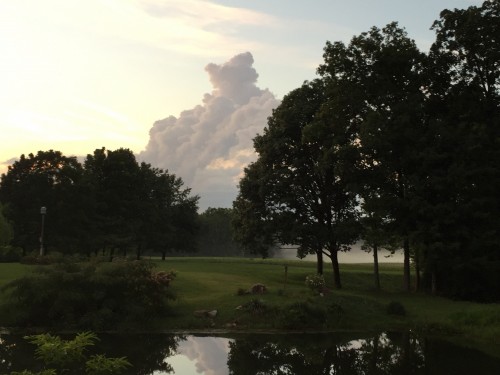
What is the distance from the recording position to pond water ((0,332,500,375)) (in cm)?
1898

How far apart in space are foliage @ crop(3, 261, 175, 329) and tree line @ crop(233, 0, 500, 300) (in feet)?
54.5

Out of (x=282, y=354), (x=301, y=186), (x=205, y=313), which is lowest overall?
(x=282, y=354)

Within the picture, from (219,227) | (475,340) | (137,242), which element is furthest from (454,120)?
(219,227)

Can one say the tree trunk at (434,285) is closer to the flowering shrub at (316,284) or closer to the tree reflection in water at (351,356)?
the flowering shrub at (316,284)

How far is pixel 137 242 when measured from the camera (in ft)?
259

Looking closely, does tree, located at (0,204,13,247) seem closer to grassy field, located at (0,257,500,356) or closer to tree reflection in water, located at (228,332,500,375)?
grassy field, located at (0,257,500,356)

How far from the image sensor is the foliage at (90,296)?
83.9 feet

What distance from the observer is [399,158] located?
3638 centimetres

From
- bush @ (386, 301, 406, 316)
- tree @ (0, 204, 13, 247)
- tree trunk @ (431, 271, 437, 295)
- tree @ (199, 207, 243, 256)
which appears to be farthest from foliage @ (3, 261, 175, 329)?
Answer: tree @ (199, 207, 243, 256)

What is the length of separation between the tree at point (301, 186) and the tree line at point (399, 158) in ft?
0.29

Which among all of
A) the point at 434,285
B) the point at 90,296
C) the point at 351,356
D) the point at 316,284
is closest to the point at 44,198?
the point at 90,296

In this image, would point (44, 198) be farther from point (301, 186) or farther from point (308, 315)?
point (308, 315)

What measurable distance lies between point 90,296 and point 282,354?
35.9ft

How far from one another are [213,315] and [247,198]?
1842 cm
